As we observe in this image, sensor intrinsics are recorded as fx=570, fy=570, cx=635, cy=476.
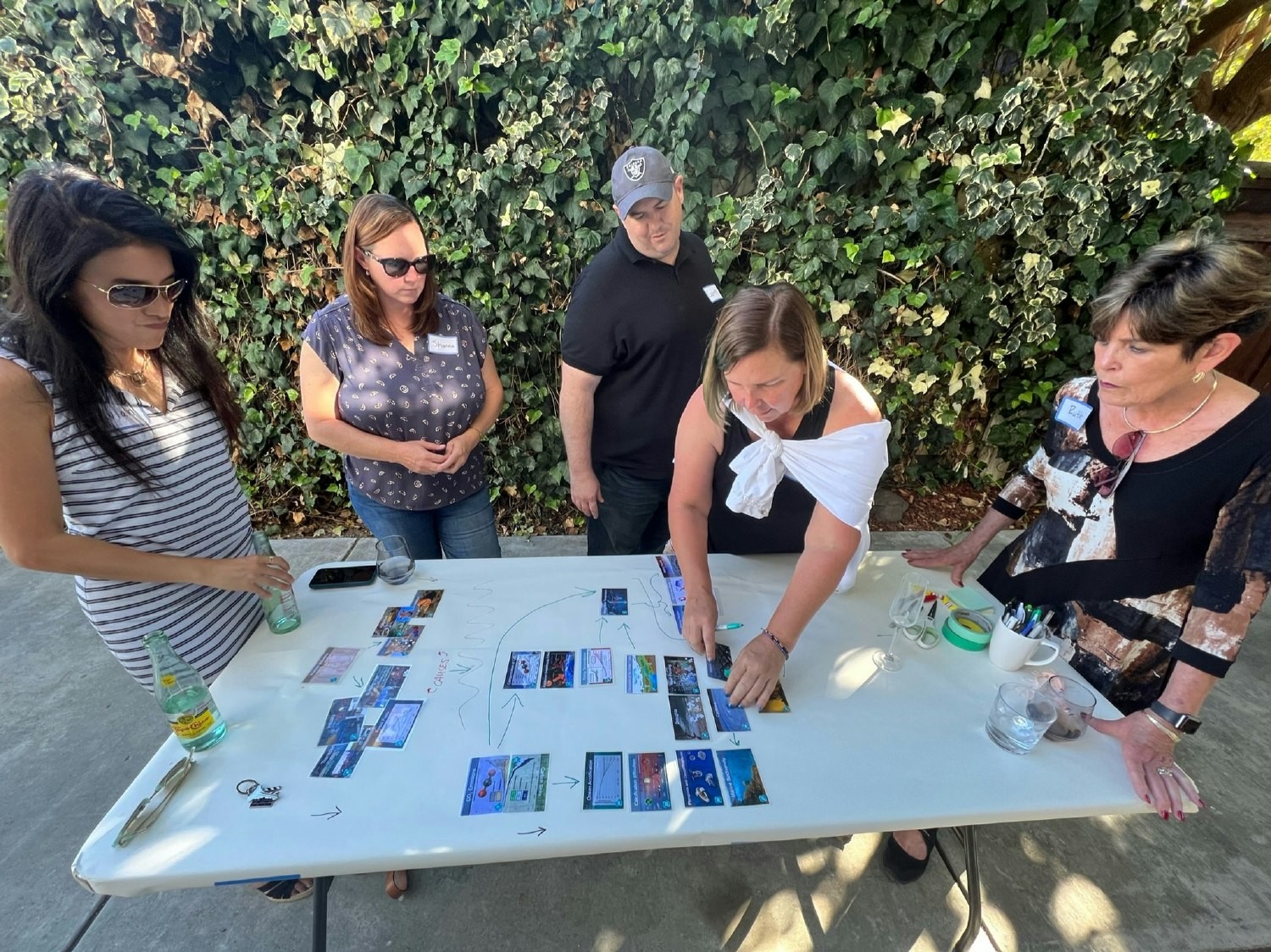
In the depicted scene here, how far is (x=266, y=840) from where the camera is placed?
0.98 metres

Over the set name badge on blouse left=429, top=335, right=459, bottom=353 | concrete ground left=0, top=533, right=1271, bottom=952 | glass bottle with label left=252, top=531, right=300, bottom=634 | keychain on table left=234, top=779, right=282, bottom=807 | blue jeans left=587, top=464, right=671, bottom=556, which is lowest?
concrete ground left=0, top=533, right=1271, bottom=952

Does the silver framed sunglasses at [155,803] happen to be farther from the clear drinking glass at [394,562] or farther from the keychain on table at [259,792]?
the clear drinking glass at [394,562]

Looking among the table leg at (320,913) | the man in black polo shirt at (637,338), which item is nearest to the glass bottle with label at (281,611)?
the table leg at (320,913)

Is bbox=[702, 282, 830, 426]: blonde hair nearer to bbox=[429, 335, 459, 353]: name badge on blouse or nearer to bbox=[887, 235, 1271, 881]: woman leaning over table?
bbox=[887, 235, 1271, 881]: woman leaning over table

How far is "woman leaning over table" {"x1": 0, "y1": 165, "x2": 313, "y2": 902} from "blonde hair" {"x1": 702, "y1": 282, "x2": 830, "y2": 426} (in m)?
1.23

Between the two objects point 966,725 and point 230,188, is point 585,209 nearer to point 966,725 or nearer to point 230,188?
point 230,188

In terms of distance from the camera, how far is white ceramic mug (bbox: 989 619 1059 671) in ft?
4.44

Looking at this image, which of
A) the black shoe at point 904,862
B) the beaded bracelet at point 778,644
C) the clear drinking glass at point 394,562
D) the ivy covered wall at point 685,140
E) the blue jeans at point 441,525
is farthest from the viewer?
the ivy covered wall at point 685,140

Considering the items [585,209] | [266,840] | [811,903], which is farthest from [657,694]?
[585,209]

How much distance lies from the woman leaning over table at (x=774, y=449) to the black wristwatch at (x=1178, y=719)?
2.30 feet

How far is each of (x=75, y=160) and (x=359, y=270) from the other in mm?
2531

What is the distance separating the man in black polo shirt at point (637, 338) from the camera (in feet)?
6.64

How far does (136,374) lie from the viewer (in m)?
1.36

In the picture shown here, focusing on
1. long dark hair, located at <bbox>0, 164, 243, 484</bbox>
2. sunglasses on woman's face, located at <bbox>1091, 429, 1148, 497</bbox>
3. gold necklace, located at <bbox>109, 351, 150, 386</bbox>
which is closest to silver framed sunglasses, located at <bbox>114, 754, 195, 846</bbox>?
long dark hair, located at <bbox>0, 164, 243, 484</bbox>
